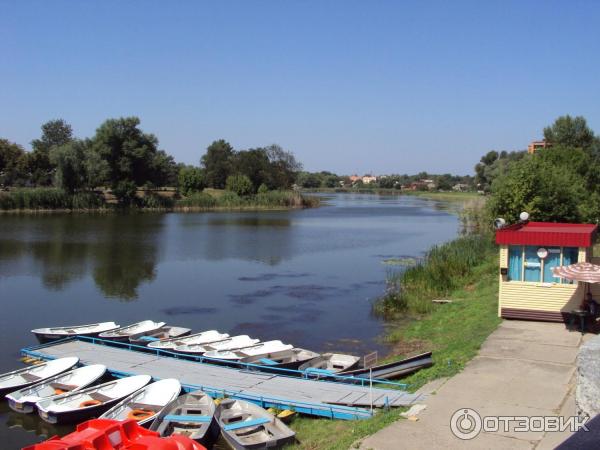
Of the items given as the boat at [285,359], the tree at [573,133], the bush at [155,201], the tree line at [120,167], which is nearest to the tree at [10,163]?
the tree line at [120,167]

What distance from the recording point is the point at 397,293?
24.0 meters

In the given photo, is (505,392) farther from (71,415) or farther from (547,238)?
(71,415)

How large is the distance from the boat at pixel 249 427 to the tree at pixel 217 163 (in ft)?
340

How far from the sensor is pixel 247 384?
1330cm

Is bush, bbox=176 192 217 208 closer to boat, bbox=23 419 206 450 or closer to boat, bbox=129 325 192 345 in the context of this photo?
boat, bbox=129 325 192 345

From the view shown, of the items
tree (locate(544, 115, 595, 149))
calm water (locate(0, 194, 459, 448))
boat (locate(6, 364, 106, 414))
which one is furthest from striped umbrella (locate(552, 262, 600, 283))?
tree (locate(544, 115, 595, 149))

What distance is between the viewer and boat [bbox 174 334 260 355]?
16344 millimetres

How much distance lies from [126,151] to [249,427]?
7899cm

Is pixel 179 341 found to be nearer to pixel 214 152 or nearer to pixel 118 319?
pixel 118 319

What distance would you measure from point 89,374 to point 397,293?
43.7 feet

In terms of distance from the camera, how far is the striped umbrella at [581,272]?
41.9 feet

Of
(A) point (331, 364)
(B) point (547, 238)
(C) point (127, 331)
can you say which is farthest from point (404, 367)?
(C) point (127, 331)

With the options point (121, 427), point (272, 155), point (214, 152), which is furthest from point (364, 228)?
point (214, 152)

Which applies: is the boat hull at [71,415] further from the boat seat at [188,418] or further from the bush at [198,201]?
the bush at [198,201]
